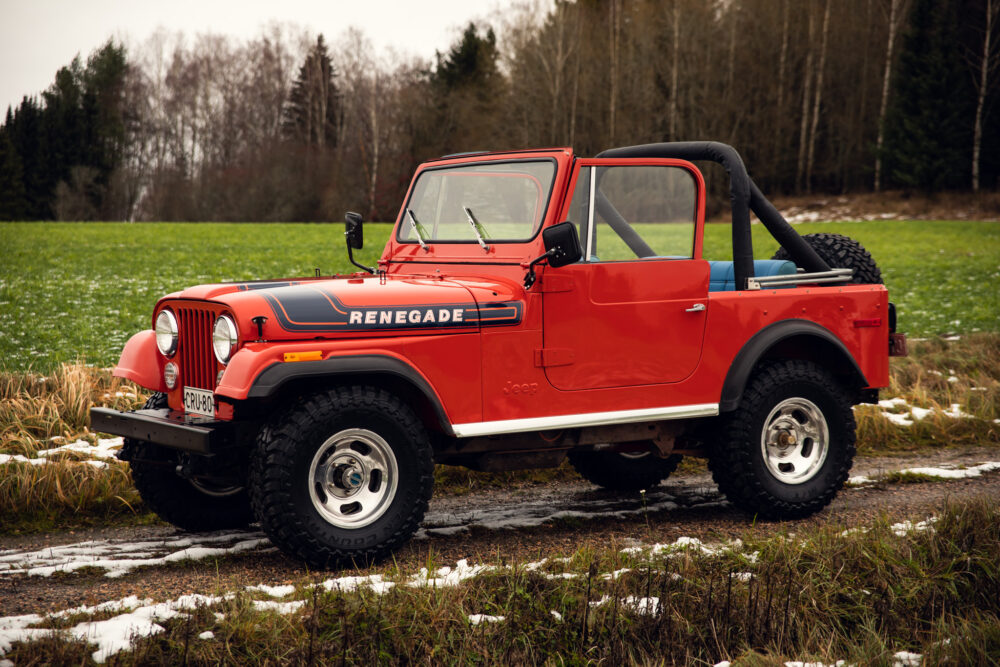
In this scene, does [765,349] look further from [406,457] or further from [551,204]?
[406,457]

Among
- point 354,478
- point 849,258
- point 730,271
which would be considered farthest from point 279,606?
point 849,258

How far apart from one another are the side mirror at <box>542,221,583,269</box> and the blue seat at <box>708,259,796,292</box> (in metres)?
1.71

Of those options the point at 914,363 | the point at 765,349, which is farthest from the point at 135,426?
the point at 914,363

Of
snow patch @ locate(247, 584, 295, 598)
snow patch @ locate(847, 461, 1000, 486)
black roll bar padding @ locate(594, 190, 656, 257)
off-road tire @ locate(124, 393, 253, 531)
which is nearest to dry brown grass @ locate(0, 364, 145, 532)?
off-road tire @ locate(124, 393, 253, 531)

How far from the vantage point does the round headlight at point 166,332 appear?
17.1 feet

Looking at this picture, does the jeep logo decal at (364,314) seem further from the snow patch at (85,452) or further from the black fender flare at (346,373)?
the snow patch at (85,452)

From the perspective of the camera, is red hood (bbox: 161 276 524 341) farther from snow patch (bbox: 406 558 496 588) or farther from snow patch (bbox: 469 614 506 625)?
snow patch (bbox: 469 614 506 625)

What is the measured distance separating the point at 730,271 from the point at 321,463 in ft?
9.91

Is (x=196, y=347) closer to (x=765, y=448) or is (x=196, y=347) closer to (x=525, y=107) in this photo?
(x=765, y=448)

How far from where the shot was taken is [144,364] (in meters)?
5.43

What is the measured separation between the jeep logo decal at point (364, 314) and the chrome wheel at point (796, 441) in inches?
75.9

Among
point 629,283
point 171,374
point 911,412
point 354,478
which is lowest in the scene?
point 911,412

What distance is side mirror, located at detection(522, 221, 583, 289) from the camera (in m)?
4.86

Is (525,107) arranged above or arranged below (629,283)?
above
